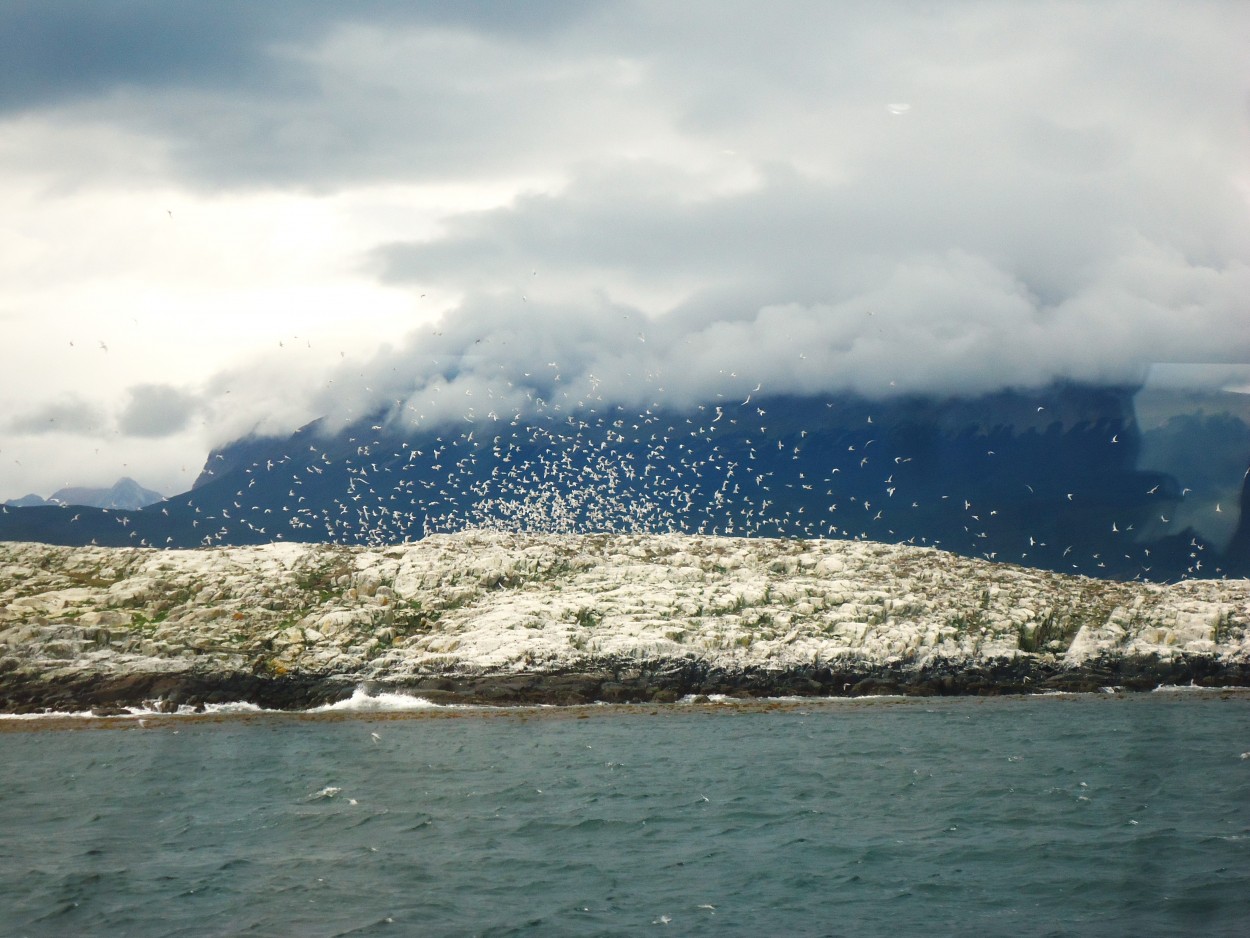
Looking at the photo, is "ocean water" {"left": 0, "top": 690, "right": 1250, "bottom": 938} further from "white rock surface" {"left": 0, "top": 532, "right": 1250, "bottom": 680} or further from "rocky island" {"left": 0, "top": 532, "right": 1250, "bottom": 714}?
"white rock surface" {"left": 0, "top": 532, "right": 1250, "bottom": 680}

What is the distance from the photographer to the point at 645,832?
37562 mm

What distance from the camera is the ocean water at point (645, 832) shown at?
27.0 metres

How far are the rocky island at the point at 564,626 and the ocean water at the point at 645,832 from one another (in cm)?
2447

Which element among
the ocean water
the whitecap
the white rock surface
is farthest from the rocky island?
the ocean water

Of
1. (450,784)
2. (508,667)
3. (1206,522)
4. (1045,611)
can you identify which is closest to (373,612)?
(508,667)

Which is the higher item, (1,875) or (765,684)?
(1,875)

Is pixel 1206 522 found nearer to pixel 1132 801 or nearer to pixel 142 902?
pixel 1132 801

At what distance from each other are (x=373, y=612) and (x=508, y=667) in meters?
17.4

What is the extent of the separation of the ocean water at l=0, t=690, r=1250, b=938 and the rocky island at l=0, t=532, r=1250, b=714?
24.5m

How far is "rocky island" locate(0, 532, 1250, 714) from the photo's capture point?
92938 mm

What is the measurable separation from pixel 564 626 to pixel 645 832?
62284mm

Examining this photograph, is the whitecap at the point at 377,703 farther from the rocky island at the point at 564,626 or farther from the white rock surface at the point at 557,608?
the white rock surface at the point at 557,608

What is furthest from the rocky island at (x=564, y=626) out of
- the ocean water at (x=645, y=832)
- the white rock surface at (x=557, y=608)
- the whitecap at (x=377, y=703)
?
the ocean water at (x=645, y=832)

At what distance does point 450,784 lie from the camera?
48500mm
